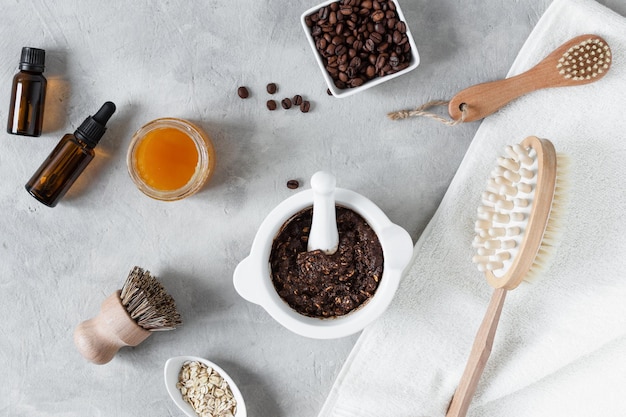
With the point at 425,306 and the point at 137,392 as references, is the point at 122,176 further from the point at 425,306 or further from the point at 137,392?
the point at 425,306

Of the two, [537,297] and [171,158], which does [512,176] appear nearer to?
[537,297]

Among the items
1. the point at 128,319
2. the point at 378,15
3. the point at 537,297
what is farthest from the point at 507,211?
the point at 128,319

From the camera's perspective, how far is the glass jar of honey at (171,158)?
1.14 meters

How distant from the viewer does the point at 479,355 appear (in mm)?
1081

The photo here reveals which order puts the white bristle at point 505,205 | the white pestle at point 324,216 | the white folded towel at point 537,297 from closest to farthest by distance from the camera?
the white pestle at point 324,216, the white bristle at point 505,205, the white folded towel at point 537,297

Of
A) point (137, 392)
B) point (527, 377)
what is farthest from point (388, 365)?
point (137, 392)

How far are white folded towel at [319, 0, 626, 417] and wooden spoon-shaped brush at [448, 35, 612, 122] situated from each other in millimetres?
31

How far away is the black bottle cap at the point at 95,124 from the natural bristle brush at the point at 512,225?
2.39 feet

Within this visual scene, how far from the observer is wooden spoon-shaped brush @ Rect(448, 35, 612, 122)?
1.10 m

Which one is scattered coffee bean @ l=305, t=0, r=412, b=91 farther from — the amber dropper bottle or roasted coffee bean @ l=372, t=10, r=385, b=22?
the amber dropper bottle

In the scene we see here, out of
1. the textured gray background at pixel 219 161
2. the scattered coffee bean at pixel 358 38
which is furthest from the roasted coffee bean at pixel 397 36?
the textured gray background at pixel 219 161

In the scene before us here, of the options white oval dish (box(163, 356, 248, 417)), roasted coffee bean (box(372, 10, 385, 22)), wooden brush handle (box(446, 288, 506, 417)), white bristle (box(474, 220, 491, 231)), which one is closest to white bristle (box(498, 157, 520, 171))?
white bristle (box(474, 220, 491, 231))

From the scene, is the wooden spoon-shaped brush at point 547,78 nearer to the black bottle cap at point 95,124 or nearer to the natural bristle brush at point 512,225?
the natural bristle brush at point 512,225

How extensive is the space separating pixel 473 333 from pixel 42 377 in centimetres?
91
